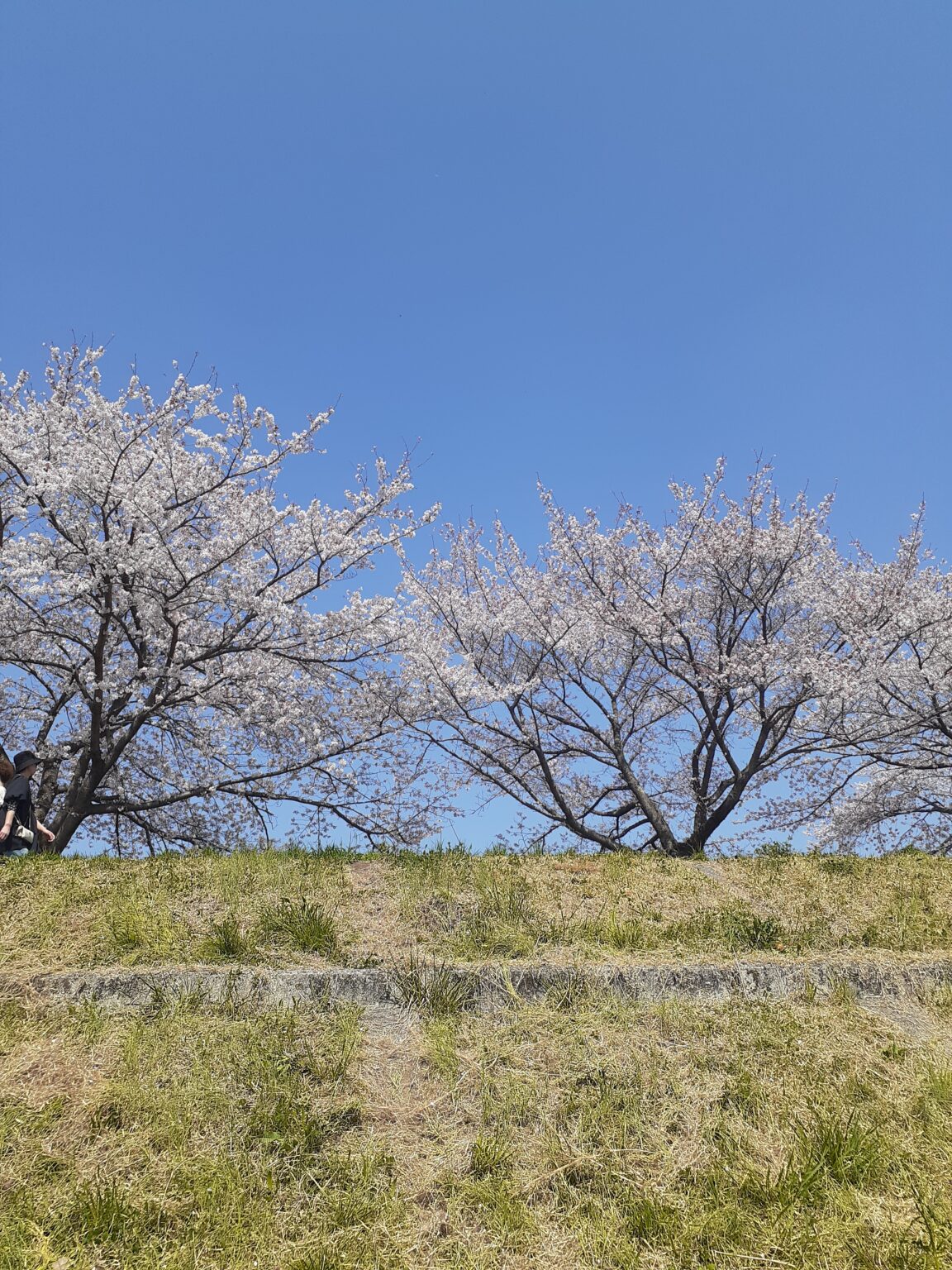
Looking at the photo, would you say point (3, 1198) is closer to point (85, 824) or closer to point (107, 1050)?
point (107, 1050)

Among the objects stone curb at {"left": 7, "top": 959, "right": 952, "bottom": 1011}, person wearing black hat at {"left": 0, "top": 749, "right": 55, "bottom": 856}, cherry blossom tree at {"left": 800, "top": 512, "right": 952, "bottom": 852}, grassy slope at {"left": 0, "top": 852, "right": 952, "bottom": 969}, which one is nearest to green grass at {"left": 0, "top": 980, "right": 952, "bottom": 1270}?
stone curb at {"left": 7, "top": 959, "right": 952, "bottom": 1011}

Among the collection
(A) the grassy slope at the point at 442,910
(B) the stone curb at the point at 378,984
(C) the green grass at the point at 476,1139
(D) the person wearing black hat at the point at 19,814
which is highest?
(D) the person wearing black hat at the point at 19,814

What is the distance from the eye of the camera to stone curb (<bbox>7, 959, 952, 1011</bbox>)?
536 cm

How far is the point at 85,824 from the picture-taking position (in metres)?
14.7

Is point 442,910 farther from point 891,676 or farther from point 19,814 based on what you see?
point 891,676

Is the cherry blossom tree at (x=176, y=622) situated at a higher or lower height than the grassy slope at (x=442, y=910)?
higher

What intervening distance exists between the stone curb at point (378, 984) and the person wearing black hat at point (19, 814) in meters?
3.80

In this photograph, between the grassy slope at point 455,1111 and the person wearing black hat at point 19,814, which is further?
the person wearing black hat at point 19,814

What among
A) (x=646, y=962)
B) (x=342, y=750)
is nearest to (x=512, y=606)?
(x=342, y=750)

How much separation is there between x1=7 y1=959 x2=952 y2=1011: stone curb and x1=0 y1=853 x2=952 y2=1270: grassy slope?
157mm

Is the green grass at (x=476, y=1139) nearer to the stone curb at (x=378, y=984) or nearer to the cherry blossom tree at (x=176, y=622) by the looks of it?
the stone curb at (x=378, y=984)

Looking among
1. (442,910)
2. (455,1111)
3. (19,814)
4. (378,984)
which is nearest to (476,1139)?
(455,1111)

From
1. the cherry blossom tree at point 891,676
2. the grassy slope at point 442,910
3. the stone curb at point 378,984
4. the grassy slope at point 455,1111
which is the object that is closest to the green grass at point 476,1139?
the grassy slope at point 455,1111

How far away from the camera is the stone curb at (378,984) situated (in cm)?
536
